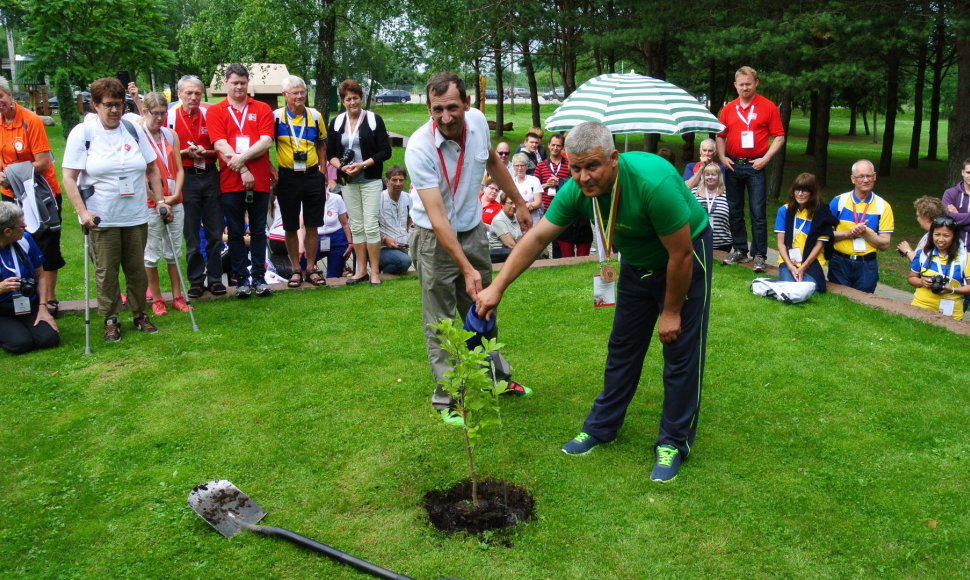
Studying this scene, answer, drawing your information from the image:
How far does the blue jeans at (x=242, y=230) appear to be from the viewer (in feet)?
24.8

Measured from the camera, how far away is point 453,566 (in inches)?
139

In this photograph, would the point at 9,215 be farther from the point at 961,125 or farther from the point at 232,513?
the point at 961,125

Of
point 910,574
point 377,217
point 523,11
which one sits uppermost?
point 523,11

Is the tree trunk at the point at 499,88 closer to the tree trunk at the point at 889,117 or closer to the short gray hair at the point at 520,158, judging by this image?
the tree trunk at the point at 889,117

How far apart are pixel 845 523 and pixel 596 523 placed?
121cm

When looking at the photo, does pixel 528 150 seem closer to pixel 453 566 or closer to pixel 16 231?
pixel 16 231

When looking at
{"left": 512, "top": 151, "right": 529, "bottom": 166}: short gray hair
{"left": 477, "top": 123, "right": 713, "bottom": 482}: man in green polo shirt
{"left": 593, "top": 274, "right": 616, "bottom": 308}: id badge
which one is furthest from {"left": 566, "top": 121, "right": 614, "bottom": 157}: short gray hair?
{"left": 512, "top": 151, "right": 529, "bottom": 166}: short gray hair

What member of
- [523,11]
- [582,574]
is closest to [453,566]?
[582,574]

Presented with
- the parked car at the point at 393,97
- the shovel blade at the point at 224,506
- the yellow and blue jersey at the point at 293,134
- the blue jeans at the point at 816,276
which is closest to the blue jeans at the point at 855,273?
the blue jeans at the point at 816,276

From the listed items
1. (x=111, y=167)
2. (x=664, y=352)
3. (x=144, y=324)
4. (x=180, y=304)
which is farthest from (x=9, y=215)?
(x=664, y=352)

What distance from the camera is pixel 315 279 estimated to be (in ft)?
27.2

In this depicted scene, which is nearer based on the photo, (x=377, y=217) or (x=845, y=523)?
(x=845, y=523)

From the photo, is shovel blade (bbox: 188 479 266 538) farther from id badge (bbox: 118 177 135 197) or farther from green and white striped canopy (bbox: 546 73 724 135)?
green and white striped canopy (bbox: 546 73 724 135)

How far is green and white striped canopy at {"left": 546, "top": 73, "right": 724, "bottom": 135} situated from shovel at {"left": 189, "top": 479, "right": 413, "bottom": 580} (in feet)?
20.2
